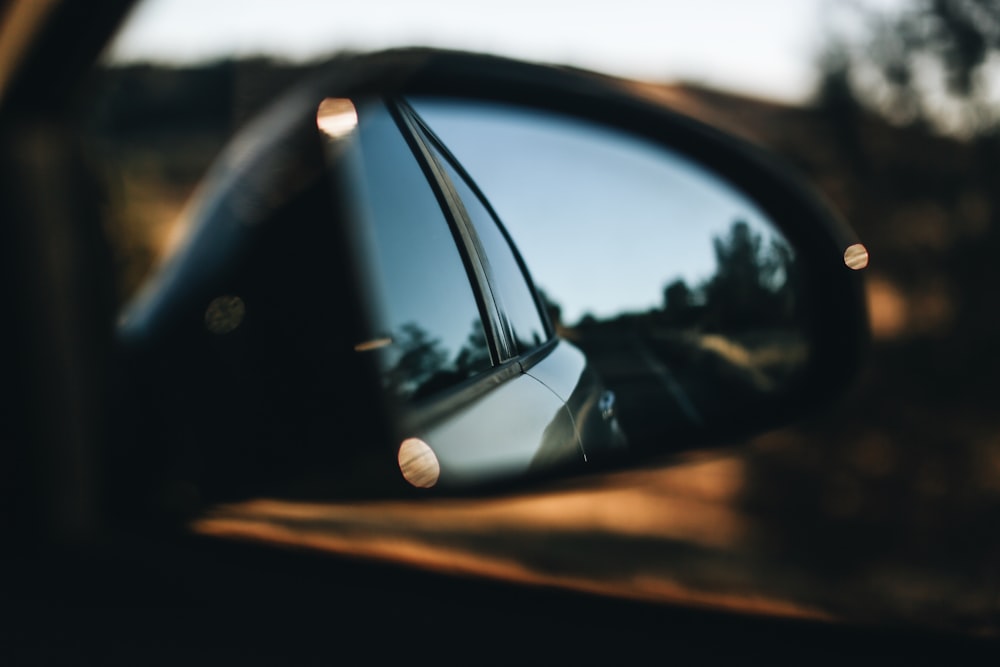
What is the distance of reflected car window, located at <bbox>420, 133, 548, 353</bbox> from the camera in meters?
1.31

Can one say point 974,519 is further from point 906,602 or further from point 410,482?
point 410,482

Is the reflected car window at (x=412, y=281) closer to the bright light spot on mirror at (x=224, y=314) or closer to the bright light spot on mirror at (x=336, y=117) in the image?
the bright light spot on mirror at (x=336, y=117)

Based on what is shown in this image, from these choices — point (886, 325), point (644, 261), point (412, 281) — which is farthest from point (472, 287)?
point (886, 325)

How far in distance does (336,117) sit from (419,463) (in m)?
0.66

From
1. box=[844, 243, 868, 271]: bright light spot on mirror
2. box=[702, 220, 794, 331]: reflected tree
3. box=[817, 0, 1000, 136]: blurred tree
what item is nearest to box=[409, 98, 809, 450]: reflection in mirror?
box=[702, 220, 794, 331]: reflected tree

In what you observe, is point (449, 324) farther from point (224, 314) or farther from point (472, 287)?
point (224, 314)

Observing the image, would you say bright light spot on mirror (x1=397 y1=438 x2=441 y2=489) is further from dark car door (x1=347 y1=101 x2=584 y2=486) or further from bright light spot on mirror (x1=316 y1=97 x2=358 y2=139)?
bright light spot on mirror (x1=316 y1=97 x2=358 y2=139)

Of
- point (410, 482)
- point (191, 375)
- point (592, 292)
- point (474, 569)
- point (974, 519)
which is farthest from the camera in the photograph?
point (974, 519)

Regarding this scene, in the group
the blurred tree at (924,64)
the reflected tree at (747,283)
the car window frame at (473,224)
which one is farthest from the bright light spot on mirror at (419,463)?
the blurred tree at (924,64)

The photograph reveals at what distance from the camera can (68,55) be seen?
104 inches

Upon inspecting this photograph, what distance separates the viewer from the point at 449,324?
4.29 feet

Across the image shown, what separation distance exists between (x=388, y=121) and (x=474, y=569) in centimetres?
205

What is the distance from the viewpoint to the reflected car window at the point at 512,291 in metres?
1.31

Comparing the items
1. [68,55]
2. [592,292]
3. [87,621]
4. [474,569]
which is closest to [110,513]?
[87,621]
